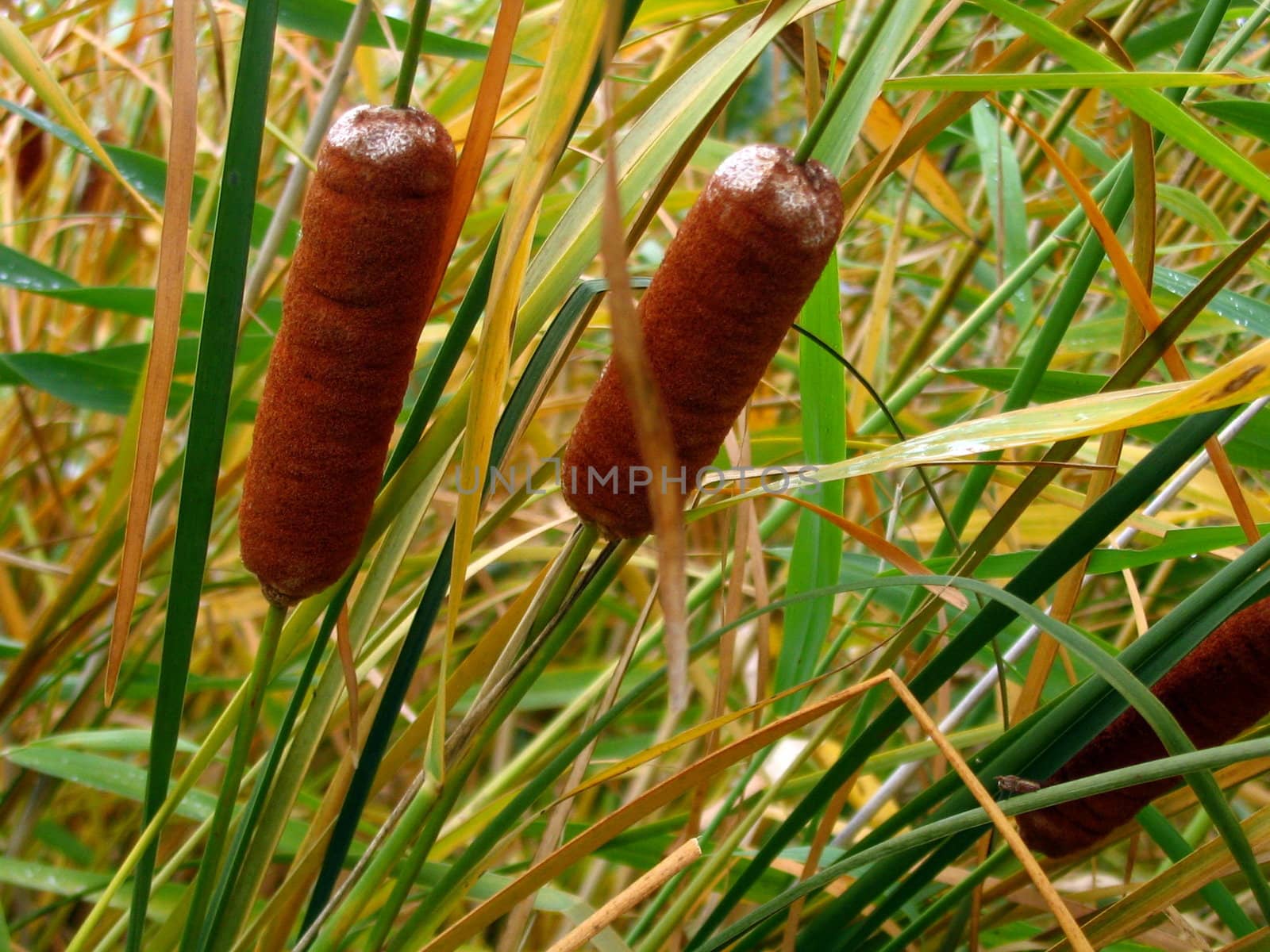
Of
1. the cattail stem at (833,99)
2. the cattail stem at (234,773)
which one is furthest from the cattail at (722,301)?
the cattail stem at (234,773)

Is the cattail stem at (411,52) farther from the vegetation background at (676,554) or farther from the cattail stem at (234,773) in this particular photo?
the cattail stem at (234,773)

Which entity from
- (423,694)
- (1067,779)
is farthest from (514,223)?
(423,694)

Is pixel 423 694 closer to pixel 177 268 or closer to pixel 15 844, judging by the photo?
pixel 15 844

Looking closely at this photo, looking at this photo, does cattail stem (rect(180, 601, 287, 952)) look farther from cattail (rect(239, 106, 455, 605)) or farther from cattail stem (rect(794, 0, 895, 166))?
cattail stem (rect(794, 0, 895, 166))

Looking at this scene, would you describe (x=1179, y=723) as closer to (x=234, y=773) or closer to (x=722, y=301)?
(x=722, y=301)

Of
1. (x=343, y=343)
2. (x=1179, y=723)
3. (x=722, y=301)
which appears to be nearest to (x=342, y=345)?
(x=343, y=343)
